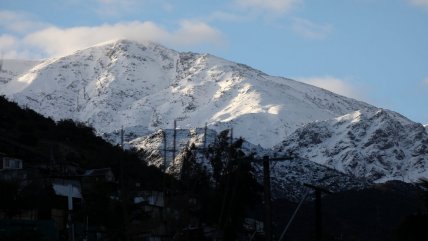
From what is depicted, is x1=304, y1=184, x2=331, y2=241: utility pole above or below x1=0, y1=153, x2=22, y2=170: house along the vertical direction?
below

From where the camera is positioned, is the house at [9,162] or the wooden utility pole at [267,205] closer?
the wooden utility pole at [267,205]

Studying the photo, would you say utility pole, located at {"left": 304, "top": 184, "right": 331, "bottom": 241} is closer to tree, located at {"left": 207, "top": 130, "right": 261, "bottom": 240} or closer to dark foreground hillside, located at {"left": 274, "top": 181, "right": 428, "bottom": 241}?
tree, located at {"left": 207, "top": 130, "right": 261, "bottom": 240}

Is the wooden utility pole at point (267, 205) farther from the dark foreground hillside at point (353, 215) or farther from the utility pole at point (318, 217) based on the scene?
the dark foreground hillside at point (353, 215)

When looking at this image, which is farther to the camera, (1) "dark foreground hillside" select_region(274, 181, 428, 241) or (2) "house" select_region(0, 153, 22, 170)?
(1) "dark foreground hillside" select_region(274, 181, 428, 241)

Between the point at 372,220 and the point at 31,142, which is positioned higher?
the point at 31,142

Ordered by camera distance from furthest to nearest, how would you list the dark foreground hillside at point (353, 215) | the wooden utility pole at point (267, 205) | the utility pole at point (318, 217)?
the dark foreground hillside at point (353, 215) → the utility pole at point (318, 217) → the wooden utility pole at point (267, 205)

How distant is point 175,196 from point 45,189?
30.0ft

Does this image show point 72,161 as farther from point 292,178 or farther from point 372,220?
point 292,178

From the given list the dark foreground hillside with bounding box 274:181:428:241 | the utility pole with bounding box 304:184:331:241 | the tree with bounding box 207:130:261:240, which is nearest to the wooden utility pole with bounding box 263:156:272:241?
the utility pole with bounding box 304:184:331:241

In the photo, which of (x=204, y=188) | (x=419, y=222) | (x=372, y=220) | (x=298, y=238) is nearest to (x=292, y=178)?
(x=372, y=220)

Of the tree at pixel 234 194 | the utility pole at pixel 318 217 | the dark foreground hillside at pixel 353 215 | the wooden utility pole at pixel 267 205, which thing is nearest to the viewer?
the wooden utility pole at pixel 267 205

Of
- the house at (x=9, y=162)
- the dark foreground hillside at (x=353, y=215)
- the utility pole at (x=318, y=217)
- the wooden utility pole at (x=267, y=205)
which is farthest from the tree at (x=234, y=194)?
the house at (x=9, y=162)

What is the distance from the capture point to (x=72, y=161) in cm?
6812

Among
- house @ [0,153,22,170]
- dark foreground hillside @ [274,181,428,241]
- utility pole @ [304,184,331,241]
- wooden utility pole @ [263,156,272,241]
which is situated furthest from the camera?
dark foreground hillside @ [274,181,428,241]
